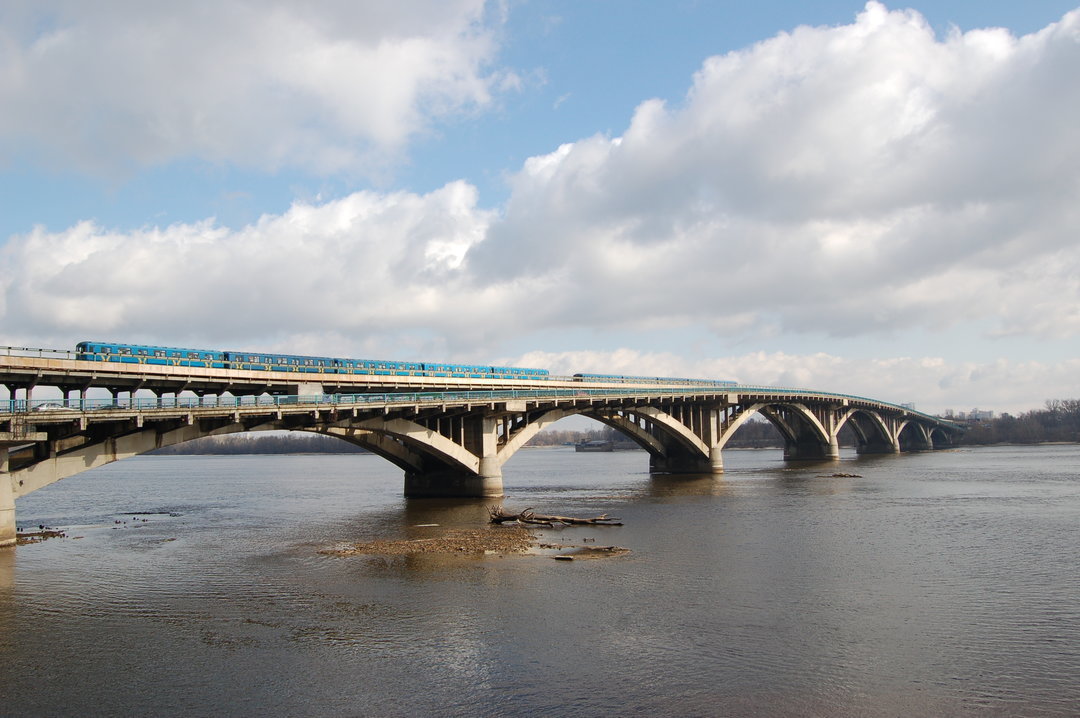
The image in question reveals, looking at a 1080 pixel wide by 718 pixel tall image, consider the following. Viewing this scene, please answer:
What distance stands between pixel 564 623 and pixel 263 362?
36512mm

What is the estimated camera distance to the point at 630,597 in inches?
1043

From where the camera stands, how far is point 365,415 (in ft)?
170

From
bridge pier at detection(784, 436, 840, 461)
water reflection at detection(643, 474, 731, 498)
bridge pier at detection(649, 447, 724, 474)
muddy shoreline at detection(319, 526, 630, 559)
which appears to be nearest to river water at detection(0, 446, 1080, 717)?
muddy shoreline at detection(319, 526, 630, 559)

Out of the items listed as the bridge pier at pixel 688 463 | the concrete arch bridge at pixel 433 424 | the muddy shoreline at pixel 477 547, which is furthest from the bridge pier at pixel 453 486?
the bridge pier at pixel 688 463

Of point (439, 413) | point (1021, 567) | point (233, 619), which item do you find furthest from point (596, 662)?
point (439, 413)

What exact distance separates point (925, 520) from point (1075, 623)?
84.3 feet

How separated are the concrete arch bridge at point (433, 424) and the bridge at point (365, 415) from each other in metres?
0.09

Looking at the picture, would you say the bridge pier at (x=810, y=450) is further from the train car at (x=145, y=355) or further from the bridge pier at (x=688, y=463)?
the train car at (x=145, y=355)

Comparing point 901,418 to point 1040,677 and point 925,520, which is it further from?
point 1040,677

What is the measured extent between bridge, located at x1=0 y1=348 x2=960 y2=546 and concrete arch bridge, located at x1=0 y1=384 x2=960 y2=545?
0.29ft

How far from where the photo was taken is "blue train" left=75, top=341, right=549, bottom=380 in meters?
44.1

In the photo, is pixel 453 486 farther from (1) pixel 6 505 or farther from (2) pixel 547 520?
(1) pixel 6 505

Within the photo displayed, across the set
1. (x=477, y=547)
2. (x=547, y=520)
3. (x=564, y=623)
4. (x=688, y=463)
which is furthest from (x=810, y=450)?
(x=564, y=623)

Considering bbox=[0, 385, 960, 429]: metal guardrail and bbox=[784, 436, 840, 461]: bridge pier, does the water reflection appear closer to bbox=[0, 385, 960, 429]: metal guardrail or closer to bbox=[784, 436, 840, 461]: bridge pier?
bbox=[0, 385, 960, 429]: metal guardrail
